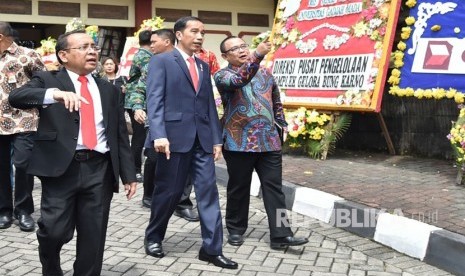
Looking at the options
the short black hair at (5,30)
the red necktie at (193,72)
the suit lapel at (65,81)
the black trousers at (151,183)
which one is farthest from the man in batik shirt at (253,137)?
the short black hair at (5,30)

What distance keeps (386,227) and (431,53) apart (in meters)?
3.05

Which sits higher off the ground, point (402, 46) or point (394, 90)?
point (402, 46)

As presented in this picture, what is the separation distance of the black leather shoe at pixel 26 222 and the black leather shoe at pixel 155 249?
1292 mm

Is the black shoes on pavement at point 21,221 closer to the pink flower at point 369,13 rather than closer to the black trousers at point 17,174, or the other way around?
the black trousers at point 17,174

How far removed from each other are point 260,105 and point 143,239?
150cm

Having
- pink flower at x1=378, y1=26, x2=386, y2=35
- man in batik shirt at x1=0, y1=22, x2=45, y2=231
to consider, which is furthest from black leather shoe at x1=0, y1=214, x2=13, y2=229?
pink flower at x1=378, y1=26, x2=386, y2=35

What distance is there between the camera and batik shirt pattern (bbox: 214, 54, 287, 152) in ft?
15.9

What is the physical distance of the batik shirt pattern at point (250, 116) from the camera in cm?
484

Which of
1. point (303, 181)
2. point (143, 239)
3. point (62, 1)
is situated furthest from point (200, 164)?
point (62, 1)

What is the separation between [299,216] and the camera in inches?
239

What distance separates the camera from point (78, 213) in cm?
366

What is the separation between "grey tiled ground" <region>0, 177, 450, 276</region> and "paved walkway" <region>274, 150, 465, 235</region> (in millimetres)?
529

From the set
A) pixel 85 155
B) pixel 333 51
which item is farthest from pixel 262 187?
pixel 333 51

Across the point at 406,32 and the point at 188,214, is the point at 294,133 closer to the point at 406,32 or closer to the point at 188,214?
the point at 406,32
